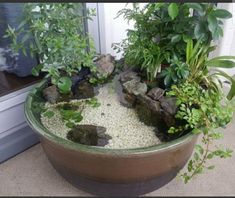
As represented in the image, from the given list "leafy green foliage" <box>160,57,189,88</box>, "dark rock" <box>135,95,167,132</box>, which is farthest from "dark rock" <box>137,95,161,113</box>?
"leafy green foliage" <box>160,57,189,88</box>

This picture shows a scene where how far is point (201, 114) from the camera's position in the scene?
100 centimetres

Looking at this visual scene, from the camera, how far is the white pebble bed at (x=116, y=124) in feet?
3.45

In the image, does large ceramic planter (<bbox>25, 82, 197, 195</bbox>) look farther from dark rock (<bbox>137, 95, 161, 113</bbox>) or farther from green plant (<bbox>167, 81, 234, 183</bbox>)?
dark rock (<bbox>137, 95, 161, 113</bbox>)

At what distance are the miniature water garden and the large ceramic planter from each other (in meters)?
0.02

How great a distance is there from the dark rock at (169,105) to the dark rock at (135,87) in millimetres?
114

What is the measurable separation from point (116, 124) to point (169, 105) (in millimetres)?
230

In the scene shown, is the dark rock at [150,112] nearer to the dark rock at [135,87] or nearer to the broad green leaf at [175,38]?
the dark rock at [135,87]

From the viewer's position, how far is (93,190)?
3.66 ft

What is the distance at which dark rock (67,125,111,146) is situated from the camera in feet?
3.43

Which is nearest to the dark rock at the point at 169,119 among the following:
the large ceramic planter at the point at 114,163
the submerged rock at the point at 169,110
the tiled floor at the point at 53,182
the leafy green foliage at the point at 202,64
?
the submerged rock at the point at 169,110

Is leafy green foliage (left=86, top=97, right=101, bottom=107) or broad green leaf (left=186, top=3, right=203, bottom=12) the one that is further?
leafy green foliage (left=86, top=97, right=101, bottom=107)

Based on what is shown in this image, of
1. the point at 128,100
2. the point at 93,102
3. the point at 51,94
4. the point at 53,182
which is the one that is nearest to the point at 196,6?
the point at 128,100

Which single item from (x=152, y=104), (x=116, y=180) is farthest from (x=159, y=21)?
(x=116, y=180)

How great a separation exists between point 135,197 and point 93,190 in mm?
180
